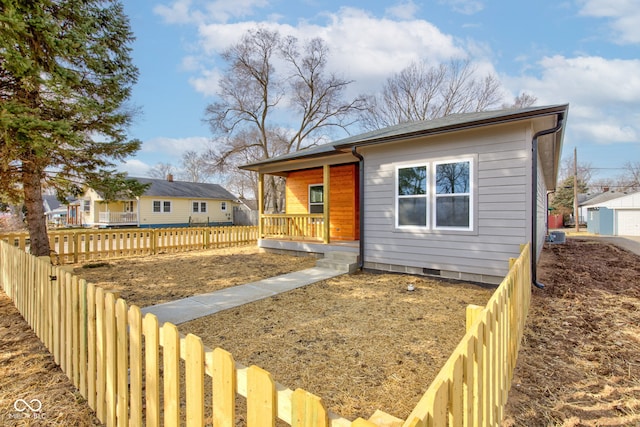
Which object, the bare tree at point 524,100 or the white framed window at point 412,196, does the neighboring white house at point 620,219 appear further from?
the white framed window at point 412,196

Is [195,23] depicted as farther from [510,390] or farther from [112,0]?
[510,390]

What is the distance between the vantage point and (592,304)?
4.87m

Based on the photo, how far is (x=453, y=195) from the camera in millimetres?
6258

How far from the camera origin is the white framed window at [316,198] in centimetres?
1125

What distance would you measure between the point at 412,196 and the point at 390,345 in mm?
4059

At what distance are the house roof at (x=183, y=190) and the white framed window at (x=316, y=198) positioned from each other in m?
20.3

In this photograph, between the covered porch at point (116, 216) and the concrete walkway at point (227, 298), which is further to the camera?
the covered porch at point (116, 216)

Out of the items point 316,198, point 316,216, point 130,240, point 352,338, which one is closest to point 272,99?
point 316,198

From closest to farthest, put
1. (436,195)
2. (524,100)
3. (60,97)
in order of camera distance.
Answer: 1. (436,195)
2. (60,97)
3. (524,100)

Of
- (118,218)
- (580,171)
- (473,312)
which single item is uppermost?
(580,171)

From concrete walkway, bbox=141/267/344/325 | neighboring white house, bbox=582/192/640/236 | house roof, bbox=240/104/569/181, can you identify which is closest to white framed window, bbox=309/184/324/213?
house roof, bbox=240/104/569/181

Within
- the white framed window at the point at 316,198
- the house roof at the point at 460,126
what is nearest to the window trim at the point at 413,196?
the house roof at the point at 460,126

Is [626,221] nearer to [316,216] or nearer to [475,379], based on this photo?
[316,216]

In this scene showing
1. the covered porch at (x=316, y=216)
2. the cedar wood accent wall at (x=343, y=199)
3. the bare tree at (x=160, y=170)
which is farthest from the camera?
the bare tree at (x=160, y=170)
